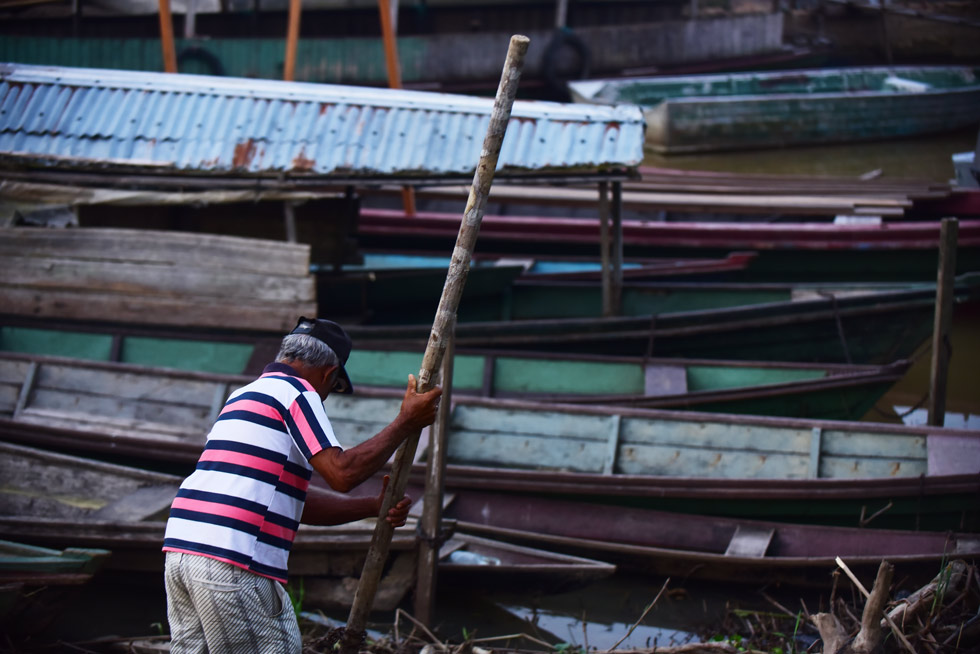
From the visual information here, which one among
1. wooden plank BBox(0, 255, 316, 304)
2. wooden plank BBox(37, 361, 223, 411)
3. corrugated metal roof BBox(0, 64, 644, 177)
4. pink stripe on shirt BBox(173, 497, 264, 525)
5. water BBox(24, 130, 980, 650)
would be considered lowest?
water BBox(24, 130, 980, 650)

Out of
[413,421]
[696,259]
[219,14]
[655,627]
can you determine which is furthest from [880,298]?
[219,14]

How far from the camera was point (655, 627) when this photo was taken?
5566 millimetres

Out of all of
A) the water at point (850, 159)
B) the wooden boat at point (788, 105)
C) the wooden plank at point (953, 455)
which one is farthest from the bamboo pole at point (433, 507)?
the water at point (850, 159)

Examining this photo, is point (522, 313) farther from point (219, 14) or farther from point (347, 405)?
point (219, 14)

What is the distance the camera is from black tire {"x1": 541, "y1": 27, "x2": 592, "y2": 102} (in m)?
17.7

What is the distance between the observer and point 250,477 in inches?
107

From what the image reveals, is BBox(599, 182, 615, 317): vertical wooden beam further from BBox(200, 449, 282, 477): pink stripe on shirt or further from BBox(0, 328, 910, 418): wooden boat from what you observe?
BBox(200, 449, 282, 477): pink stripe on shirt

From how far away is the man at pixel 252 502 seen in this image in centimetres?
270

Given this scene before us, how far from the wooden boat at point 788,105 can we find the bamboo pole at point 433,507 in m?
11.7

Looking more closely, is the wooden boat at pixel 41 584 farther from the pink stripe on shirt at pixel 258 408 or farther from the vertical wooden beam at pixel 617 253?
the vertical wooden beam at pixel 617 253

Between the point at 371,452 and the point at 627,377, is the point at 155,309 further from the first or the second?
the point at 371,452

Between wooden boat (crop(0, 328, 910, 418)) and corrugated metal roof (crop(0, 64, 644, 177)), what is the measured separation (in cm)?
144

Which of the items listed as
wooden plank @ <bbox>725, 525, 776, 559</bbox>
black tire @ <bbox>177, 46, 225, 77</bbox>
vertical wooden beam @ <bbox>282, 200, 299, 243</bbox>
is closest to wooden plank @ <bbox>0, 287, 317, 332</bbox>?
vertical wooden beam @ <bbox>282, 200, 299, 243</bbox>

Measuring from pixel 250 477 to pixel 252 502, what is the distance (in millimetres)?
73
